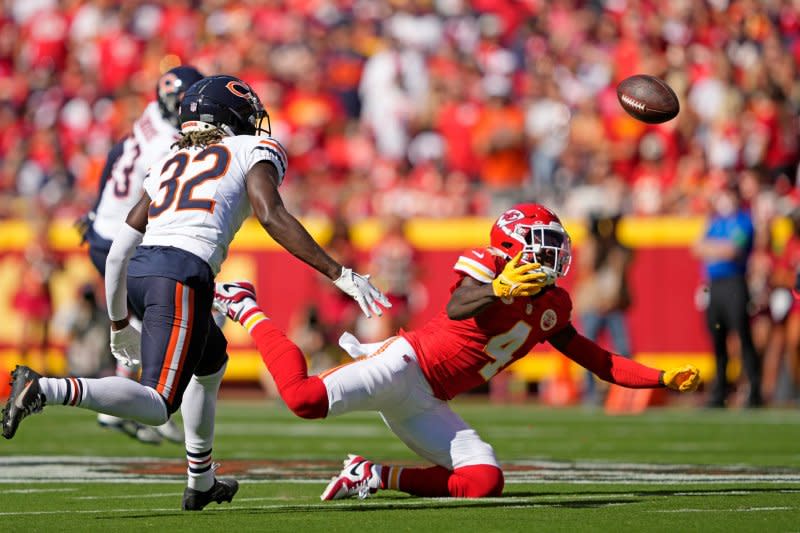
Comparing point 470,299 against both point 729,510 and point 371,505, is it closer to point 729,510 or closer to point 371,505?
point 371,505

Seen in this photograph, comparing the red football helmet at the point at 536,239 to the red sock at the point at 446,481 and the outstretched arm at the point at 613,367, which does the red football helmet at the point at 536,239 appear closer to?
the outstretched arm at the point at 613,367

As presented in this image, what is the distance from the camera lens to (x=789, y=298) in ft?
42.4

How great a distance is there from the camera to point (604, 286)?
42.5 feet

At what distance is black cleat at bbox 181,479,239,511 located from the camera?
218 inches

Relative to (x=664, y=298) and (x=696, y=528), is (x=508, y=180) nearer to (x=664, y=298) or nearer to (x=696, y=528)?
(x=664, y=298)

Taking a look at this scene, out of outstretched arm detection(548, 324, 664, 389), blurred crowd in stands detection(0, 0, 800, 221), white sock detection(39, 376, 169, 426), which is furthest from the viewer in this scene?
blurred crowd in stands detection(0, 0, 800, 221)

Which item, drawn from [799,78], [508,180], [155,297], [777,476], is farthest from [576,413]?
[155,297]

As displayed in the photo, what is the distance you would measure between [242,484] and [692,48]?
9845 mm

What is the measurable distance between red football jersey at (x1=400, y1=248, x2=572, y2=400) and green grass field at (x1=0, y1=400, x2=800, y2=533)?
0.52 meters

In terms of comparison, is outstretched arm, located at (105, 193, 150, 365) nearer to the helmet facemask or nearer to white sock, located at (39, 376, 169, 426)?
white sock, located at (39, 376, 169, 426)

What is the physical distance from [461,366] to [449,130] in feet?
31.9

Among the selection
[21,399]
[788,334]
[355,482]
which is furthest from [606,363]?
[788,334]

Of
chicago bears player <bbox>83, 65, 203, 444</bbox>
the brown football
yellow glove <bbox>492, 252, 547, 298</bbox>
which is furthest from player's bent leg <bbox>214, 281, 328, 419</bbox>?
chicago bears player <bbox>83, 65, 203, 444</bbox>

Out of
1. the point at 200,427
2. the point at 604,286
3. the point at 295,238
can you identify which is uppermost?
the point at 295,238
